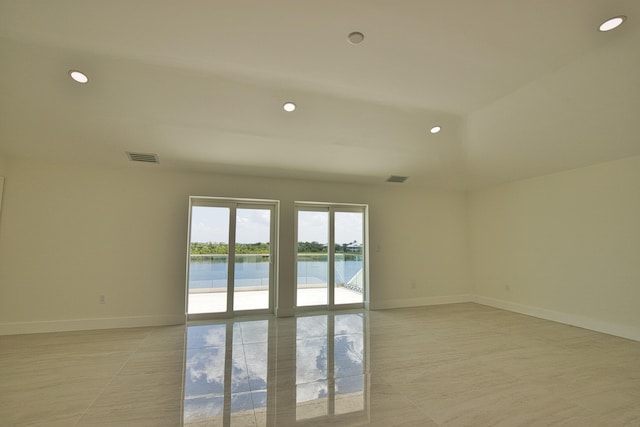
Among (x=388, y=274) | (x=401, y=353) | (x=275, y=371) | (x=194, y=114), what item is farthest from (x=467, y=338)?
(x=194, y=114)

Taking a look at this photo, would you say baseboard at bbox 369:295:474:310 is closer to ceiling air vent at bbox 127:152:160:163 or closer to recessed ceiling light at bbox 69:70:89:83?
ceiling air vent at bbox 127:152:160:163

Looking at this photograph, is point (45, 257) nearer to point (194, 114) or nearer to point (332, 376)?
point (194, 114)

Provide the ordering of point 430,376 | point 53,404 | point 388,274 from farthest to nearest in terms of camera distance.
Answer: point 388,274 → point 430,376 → point 53,404

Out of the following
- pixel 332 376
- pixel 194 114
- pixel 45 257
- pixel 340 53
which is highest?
pixel 340 53

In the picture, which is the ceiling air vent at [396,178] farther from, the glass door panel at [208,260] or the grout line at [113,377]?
the grout line at [113,377]

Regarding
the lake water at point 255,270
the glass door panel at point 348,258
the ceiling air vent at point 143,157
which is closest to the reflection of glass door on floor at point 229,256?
the lake water at point 255,270

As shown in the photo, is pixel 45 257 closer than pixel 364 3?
No

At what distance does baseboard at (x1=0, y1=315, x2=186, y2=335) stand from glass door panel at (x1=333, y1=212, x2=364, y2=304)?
2.81 m

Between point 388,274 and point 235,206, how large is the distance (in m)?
3.22

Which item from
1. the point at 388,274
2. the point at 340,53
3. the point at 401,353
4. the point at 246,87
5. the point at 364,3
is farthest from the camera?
the point at 388,274

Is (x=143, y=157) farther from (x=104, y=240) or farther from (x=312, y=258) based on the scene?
(x=312, y=258)

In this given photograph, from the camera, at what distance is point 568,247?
468cm

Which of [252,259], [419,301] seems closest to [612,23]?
[419,301]

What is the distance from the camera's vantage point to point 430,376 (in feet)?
9.41
